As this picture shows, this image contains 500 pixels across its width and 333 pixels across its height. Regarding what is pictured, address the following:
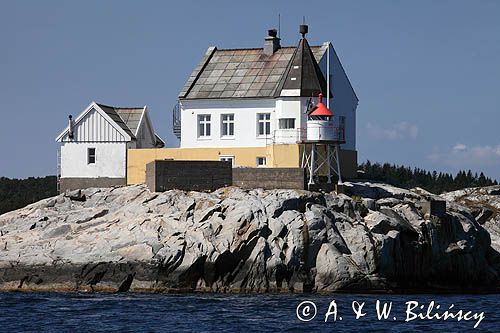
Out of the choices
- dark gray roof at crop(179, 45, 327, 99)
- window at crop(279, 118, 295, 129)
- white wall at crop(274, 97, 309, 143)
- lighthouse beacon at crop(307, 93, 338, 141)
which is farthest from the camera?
dark gray roof at crop(179, 45, 327, 99)

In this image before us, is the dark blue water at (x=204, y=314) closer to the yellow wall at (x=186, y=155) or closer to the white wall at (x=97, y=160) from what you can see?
the yellow wall at (x=186, y=155)

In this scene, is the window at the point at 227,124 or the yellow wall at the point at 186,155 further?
the window at the point at 227,124

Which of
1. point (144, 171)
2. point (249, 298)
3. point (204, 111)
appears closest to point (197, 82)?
point (204, 111)

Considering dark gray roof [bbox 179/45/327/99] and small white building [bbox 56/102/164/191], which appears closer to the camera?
dark gray roof [bbox 179/45/327/99]

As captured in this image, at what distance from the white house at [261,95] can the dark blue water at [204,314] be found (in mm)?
13152

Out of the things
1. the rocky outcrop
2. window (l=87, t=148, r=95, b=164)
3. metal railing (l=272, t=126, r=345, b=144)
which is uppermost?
metal railing (l=272, t=126, r=345, b=144)

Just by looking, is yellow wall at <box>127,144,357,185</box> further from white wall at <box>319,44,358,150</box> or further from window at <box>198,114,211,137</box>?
white wall at <box>319,44,358,150</box>

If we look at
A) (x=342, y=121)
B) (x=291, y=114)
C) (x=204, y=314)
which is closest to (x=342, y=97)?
(x=342, y=121)

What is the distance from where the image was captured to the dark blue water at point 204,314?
37.5m

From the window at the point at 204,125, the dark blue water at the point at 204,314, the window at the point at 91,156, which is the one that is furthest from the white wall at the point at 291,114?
the dark blue water at the point at 204,314

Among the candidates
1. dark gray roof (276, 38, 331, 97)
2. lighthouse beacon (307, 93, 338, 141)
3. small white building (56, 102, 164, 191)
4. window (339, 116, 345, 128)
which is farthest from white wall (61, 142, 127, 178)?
window (339, 116, 345, 128)

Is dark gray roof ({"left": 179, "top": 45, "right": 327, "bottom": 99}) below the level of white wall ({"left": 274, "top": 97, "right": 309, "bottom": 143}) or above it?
above

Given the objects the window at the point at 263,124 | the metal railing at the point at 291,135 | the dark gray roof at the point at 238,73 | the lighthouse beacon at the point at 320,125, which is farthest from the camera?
the dark gray roof at the point at 238,73

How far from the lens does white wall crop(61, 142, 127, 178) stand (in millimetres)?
59000
